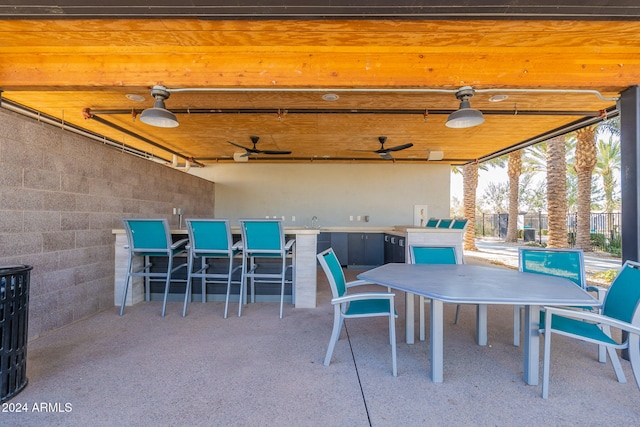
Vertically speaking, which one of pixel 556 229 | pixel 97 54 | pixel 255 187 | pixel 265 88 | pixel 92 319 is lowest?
pixel 92 319

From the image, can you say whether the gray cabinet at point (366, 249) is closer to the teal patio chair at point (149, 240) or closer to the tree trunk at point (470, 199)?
the teal patio chair at point (149, 240)

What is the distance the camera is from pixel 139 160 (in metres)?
4.52

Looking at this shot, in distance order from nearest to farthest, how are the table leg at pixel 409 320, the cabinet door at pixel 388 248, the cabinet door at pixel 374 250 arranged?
the table leg at pixel 409 320
the cabinet door at pixel 388 248
the cabinet door at pixel 374 250

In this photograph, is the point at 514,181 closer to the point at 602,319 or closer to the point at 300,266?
the point at 300,266

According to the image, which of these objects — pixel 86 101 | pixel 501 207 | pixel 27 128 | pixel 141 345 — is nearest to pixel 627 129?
pixel 141 345

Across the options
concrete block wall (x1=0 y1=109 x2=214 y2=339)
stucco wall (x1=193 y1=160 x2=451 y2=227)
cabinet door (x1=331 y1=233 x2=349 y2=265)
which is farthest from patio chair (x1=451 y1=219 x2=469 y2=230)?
concrete block wall (x1=0 y1=109 x2=214 y2=339)

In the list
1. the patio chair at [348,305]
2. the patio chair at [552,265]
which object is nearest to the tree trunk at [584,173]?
the patio chair at [552,265]

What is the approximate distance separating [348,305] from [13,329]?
2261 millimetres

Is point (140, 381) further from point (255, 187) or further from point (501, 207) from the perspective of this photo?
point (501, 207)

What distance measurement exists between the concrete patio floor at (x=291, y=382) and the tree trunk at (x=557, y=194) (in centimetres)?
559

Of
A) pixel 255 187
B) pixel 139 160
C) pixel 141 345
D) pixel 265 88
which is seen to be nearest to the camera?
pixel 141 345

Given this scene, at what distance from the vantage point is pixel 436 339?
→ 6.90ft

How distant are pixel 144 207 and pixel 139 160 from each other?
71 cm

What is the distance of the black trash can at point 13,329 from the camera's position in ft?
6.09
